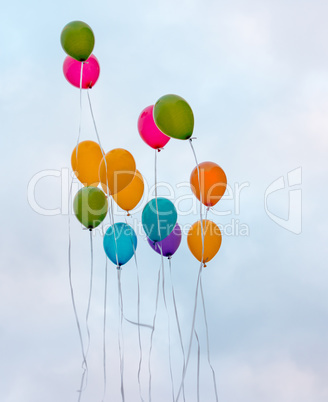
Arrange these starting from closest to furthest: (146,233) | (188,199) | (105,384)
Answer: (105,384)
(146,233)
(188,199)

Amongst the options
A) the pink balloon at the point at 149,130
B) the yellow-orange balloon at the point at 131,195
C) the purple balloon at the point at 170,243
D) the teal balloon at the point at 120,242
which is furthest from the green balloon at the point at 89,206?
the pink balloon at the point at 149,130

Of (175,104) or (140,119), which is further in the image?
(140,119)

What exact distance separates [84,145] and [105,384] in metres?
2.35

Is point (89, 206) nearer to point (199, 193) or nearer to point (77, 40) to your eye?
point (199, 193)

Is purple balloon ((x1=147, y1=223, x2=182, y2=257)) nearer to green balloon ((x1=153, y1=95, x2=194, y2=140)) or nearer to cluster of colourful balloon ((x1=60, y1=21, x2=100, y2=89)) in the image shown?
green balloon ((x1=153, y1=95, x2=194, y2=140))

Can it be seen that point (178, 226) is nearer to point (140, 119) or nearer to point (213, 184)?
point (213, 184)

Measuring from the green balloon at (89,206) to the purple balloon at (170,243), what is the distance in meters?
0.68

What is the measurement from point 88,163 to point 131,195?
0.55m

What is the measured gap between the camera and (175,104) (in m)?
4.75

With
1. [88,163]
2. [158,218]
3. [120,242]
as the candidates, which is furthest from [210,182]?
[88,163]

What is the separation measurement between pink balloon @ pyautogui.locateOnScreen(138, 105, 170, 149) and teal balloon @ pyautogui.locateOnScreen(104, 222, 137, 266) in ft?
2.99

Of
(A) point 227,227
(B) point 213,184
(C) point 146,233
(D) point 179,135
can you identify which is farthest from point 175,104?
(A) point 227,227

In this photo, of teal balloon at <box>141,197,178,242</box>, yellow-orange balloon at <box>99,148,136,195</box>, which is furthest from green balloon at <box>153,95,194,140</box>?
teal balloon at <box>141,197,178,242</box>

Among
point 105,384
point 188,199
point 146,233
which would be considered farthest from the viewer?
point 188,199
